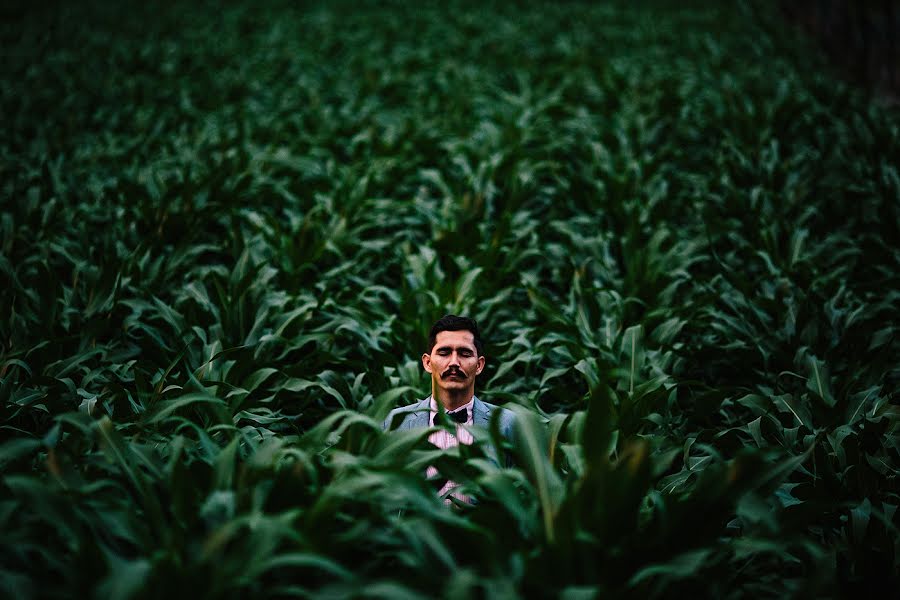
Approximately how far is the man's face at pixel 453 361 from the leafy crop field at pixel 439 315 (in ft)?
0.53

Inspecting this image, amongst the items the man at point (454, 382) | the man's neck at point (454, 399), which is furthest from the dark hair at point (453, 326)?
the man's neck at point (454, 399)

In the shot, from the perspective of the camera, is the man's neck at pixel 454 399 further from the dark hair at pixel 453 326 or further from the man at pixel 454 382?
the dark hair at pixel 453 326

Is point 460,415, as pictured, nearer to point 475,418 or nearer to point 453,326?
point 475,418

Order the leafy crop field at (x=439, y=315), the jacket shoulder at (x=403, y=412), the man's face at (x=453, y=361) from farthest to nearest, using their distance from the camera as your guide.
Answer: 1. the man's face at (x=453, y=361)
2. the jacket shoulder at (x=403, y=412)
3. the leafy crop field at (x=439, y=315)

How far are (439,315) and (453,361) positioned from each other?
1023 mm

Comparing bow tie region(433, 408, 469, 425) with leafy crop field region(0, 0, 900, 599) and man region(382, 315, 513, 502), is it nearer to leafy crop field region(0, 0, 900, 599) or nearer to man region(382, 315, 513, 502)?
man region(382, 315, 513, 502)

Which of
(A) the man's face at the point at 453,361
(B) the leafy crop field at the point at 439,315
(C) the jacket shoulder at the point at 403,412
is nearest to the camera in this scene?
(B) the leafy crop field at the point at 439,315

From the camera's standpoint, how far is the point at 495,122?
654 centimetres

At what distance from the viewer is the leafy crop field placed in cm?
154

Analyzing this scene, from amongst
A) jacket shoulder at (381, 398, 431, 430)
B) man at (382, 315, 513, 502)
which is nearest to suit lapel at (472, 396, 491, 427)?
man at (382, 315, 513, 502)

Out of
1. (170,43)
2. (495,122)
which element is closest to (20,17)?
(170,43)

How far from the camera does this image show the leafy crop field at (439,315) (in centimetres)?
154

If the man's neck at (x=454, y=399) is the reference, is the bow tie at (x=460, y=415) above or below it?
below

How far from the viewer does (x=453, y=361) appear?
214cm
